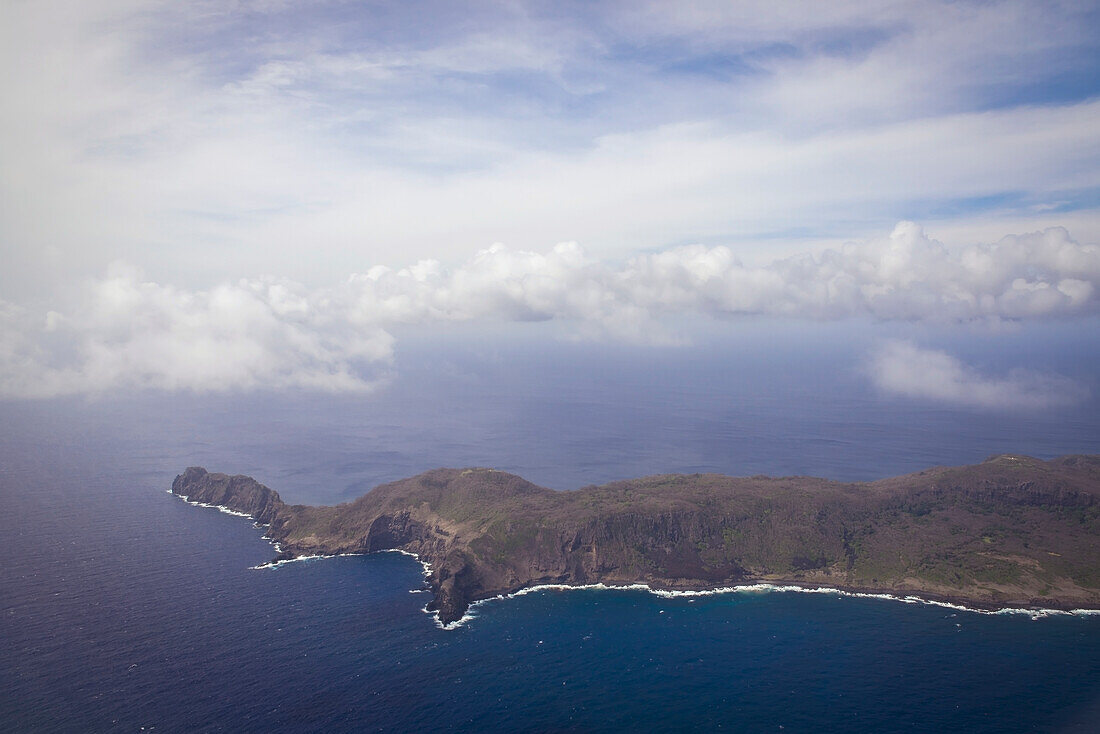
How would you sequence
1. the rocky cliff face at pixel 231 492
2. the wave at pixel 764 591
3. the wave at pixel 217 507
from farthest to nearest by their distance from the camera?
the wave at pixel 217 507, the rocky cliff face at pixel 231 492, the wave at pixel 764 591

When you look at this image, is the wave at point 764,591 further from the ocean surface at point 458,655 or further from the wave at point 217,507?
the wave at point 217,507

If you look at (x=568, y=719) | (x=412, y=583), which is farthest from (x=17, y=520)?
(x=568, y=719)

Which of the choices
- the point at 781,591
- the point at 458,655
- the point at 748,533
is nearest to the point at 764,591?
the point at 781,591

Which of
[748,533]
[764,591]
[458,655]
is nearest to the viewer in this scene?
[458,655]

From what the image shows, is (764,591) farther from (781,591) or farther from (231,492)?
(231,492)

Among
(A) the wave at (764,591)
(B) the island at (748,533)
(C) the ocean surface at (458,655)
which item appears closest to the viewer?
(C) the ocean surface at (458,655)

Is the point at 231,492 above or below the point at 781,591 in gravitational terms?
above

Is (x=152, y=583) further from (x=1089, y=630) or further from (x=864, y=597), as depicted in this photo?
(x=1089, y=630)

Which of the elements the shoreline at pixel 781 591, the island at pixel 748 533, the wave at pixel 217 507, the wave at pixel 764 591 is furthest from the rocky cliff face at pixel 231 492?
the wave at pixel 764 591

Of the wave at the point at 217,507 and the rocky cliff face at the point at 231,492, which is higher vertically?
the rocky cliff face at the point at 231,492
